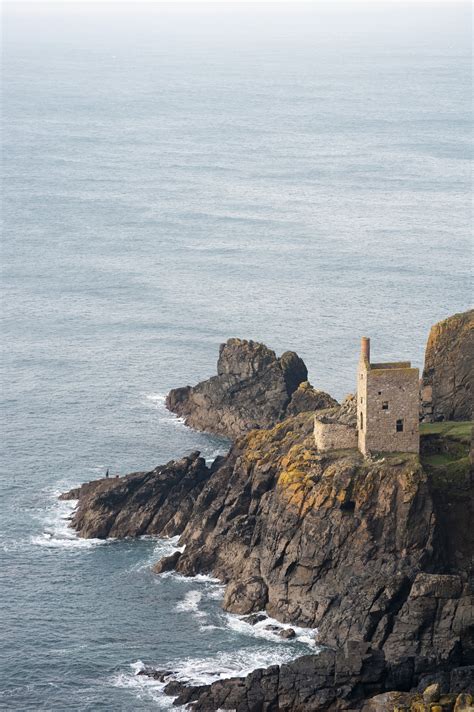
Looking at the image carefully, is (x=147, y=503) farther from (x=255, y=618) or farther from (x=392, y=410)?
(x=392, y=410)

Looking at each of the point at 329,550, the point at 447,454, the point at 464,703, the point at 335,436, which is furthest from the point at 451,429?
the point at 464,703

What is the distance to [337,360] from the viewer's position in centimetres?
19325

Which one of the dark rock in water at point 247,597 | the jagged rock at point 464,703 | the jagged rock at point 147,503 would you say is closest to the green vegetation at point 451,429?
the dark rock in water at point 247,597

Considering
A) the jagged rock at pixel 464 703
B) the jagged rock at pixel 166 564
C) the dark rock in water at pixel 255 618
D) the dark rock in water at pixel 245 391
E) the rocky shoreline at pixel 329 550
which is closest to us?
the jagged rock at pixel 464 703

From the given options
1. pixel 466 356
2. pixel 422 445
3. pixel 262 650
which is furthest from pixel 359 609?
pixel 466 356

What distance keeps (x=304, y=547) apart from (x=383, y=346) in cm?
6680

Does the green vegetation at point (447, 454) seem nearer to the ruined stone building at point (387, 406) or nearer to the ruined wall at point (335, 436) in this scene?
the ruined stone building at point (387, 406)

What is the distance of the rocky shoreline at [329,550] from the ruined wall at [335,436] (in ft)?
2.64

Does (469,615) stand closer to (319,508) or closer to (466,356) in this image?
(319,508)

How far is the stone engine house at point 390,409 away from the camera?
134875 millimetres

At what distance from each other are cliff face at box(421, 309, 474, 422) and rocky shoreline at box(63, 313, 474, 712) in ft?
23.8

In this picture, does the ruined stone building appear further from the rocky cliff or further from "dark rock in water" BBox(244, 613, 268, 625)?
"dark rock in water" BBox(244, 613, 268, 625)

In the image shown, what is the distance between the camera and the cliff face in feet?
482

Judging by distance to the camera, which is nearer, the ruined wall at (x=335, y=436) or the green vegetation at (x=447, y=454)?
the green vegetation at (x=447, y=454)
